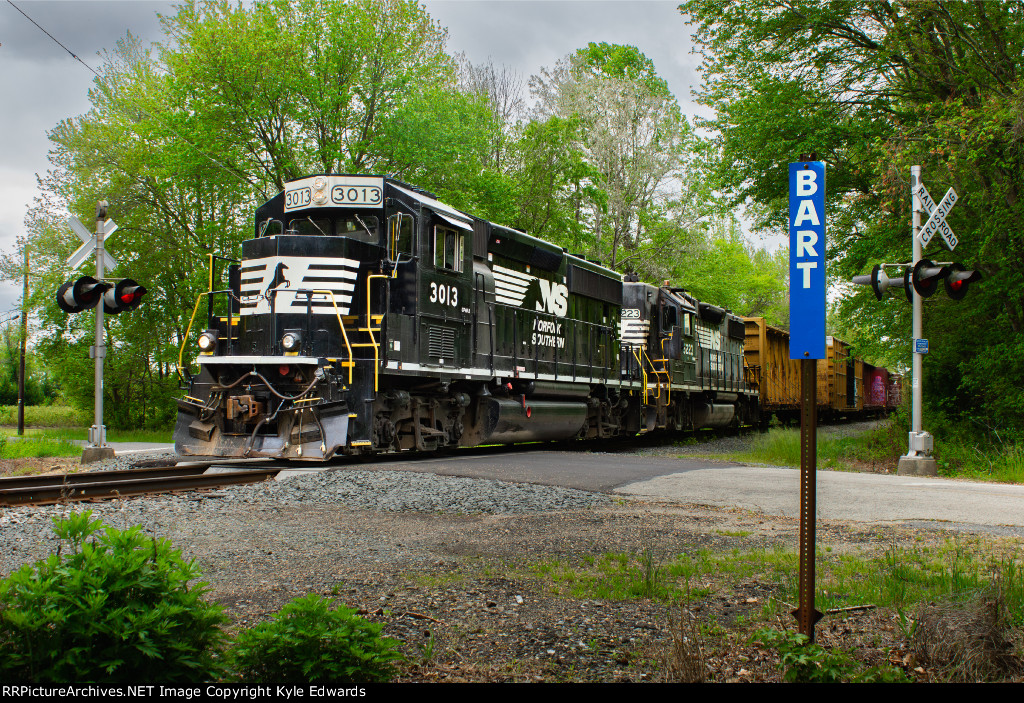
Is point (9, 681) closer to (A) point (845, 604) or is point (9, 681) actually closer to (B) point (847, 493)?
(A) point (845, 604)

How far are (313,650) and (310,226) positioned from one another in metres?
9.13

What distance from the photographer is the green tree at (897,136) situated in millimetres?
14406

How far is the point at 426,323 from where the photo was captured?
37.0ft

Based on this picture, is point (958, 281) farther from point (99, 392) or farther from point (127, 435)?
point (127, 435)

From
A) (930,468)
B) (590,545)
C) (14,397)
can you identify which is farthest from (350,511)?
(14,397)

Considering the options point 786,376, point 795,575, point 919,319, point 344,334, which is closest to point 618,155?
point 786,376

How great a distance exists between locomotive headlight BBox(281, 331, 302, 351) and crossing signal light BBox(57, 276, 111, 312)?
2.87 metres

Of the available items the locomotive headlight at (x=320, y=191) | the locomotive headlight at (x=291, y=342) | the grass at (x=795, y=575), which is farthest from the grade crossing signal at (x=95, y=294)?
the grass at (x=795, y=575)

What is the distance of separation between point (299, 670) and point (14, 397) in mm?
60739

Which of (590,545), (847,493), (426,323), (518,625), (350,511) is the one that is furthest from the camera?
(426,323)

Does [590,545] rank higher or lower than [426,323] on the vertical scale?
lower

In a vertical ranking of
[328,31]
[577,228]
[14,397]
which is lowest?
[14,397]

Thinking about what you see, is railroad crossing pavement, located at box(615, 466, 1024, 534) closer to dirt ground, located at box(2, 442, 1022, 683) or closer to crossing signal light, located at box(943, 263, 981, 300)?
dirt ground, located at box(2, 442, 1022, 683)

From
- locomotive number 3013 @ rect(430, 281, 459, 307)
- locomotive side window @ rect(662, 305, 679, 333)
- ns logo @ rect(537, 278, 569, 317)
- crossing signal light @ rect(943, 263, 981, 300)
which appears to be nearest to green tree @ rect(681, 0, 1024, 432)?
crossing signal light @ rect(943, 263, 981, 300)
